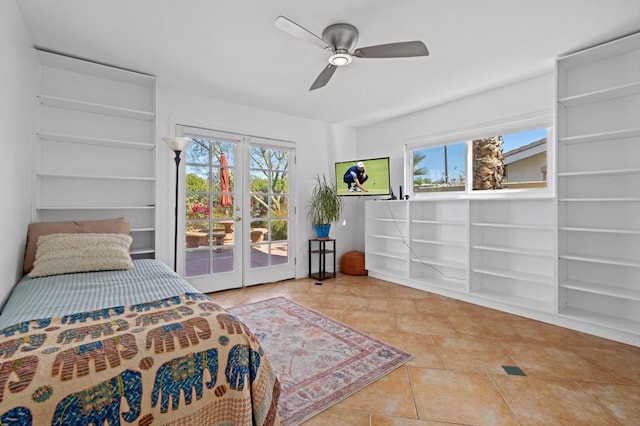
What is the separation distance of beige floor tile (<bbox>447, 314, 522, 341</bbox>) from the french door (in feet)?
7.97

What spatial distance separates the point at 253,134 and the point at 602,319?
4144 mm

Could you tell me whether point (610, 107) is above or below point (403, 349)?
above

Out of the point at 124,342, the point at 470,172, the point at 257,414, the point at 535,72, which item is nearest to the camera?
the point at 124,342

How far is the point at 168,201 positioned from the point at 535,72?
4.12 m

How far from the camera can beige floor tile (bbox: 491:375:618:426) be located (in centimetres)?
158

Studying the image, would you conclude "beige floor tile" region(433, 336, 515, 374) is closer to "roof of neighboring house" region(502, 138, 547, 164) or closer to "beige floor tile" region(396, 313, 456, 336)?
"beige floor tile" region(396, 313, 456, 336)

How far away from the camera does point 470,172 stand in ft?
12.5

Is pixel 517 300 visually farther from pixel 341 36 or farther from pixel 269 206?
pixel 269 206

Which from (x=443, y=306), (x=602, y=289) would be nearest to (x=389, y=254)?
(x=443, y=306)

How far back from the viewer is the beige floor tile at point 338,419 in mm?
1560

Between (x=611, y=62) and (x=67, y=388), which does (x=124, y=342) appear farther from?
(x=611, y=62)

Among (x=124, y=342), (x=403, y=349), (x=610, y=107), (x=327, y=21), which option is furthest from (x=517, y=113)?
(x=124, y=342)

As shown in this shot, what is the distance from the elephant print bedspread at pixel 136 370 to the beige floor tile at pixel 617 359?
2.26 meters

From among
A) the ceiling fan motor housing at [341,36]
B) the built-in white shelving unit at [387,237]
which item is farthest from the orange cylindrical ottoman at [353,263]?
the ceiling fan motor housing at [341,36]
